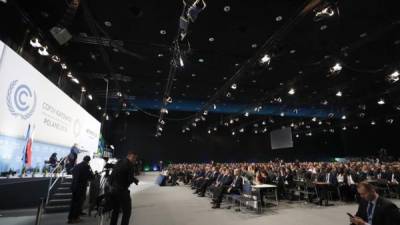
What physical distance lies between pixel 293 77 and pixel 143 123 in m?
14.9

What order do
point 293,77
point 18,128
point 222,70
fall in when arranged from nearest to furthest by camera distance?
point 18,128 → point 222,70 → point 293,77

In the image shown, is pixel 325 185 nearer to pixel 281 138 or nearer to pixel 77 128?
pixel 77 128

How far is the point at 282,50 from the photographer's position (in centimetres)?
802

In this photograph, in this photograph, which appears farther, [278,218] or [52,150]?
[52,150]

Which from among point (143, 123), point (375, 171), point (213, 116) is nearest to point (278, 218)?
point (375, 171)

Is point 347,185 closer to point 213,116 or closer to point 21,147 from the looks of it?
point 21,147

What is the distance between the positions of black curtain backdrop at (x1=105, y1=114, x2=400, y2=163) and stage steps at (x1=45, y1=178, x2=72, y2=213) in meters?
13.7

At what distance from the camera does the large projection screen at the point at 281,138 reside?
21.9m

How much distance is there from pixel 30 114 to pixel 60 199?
8.54ft

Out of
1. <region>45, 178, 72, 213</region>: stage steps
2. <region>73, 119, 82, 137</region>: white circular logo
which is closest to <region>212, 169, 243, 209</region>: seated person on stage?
<region>45, 178, 72, 213</region>: stage steps

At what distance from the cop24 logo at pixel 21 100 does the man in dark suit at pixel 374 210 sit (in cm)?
725

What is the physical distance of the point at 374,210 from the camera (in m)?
2.47

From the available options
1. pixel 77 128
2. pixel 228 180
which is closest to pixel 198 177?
pixel 228 180

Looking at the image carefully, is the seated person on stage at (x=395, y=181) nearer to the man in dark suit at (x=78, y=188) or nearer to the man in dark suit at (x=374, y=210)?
the man in dark suit at (x=374, y=210)
